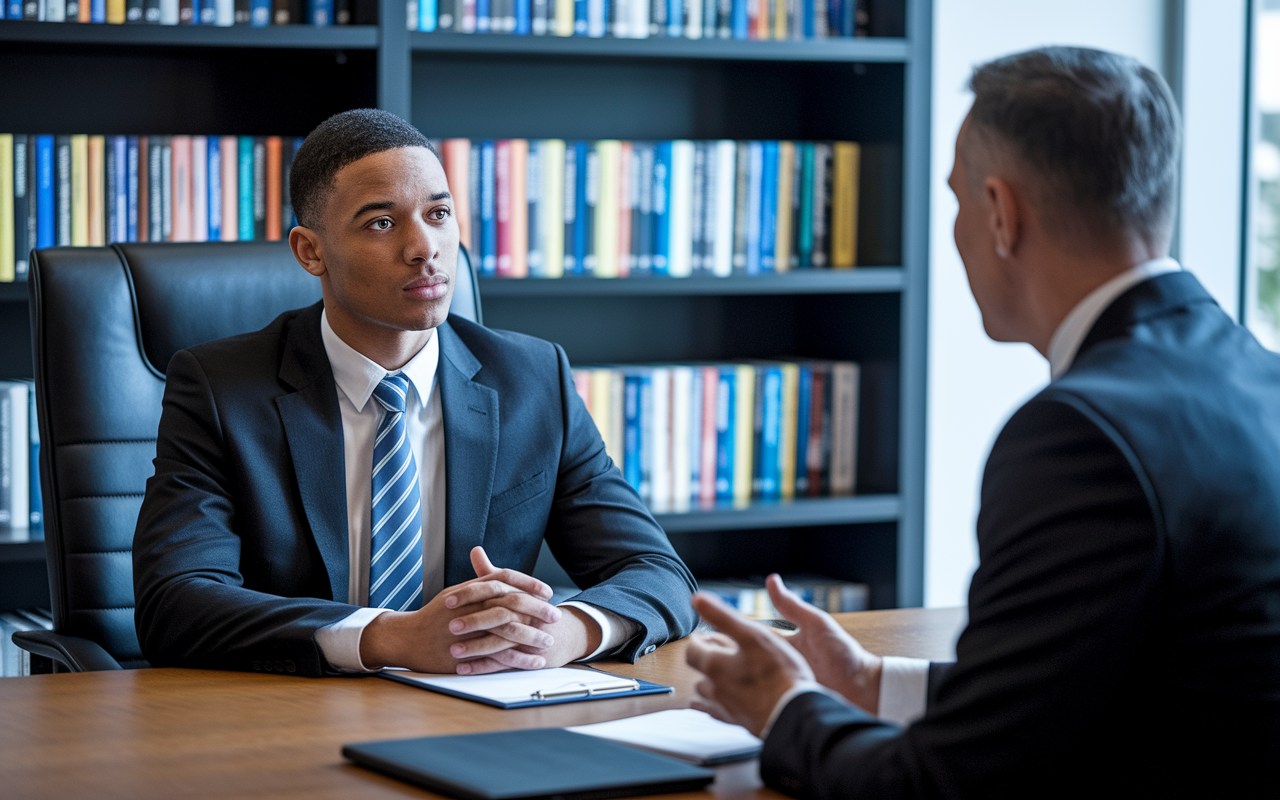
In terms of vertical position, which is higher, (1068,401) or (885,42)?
(885,42)

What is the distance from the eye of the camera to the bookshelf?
2.58m

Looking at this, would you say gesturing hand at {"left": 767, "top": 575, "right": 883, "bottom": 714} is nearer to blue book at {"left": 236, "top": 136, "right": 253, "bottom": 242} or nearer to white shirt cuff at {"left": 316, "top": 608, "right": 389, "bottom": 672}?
white shirt cuff at {"left": 316, "top": 608, "right": 389, "bottom": 672}

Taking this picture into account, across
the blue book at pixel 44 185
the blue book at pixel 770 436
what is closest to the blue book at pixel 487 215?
the blue book at pixel 770 436

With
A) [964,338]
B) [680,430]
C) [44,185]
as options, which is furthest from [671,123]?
[44,185]

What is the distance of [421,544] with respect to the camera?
169 centimetres

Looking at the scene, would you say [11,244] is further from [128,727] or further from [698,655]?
[698,655]

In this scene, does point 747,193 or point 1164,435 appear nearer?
point 1164,435

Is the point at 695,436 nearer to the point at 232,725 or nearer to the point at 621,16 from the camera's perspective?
the point at 621,16

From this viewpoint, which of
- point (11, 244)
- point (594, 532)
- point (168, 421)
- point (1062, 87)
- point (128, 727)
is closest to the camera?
point (1062, 87)

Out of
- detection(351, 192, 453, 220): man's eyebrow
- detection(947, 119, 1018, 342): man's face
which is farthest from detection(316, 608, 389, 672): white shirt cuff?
detection(947, 119, 1018, 342): man's face

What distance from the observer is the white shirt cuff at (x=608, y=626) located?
144 cm

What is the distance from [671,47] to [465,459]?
122cm

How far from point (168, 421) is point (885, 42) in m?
1.68

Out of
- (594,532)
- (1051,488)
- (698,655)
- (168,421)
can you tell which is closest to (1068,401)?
(1051,488)
